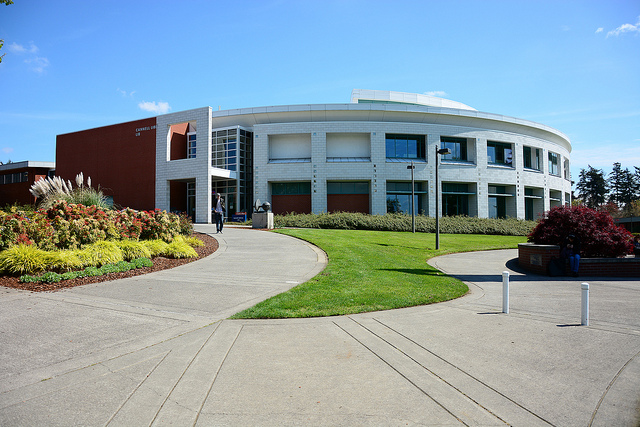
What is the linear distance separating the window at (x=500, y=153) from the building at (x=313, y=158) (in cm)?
46

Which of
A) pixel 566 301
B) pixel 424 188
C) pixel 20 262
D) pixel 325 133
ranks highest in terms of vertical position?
pixel 325 133

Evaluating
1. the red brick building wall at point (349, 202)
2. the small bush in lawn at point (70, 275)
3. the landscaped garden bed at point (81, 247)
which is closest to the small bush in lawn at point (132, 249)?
the landscaped garden bed at point (81, 247)

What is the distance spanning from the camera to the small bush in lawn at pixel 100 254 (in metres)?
8.66

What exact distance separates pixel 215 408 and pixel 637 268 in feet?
44.4

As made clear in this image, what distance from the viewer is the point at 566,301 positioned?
7.11 m

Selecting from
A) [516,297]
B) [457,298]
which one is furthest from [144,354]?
[516,297]

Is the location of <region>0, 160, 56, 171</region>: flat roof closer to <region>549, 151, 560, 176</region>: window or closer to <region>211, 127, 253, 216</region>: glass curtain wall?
<region>211, 127, 253, 216</region>: glass curtain wall

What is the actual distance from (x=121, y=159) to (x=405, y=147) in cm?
2688

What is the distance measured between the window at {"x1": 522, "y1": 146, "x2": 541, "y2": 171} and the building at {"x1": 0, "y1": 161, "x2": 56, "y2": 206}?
53.6 metres

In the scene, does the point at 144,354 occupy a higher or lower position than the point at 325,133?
lower

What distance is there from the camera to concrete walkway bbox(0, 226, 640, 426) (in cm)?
284

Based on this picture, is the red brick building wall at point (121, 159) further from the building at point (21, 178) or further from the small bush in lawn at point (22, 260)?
the small bush in lawn at point (22, 260)

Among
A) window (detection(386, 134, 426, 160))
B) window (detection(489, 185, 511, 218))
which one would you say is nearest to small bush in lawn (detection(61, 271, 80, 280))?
window (detection(386, 134, 426, 160))

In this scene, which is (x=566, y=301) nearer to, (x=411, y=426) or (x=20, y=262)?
(x=411, y=426)
